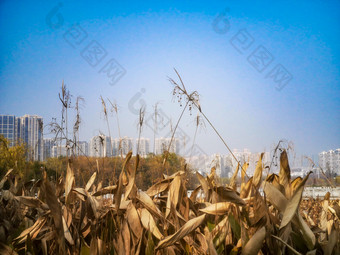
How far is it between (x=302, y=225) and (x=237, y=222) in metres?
0.21

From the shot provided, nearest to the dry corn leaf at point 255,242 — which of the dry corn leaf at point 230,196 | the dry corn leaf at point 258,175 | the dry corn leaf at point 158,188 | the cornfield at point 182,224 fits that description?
the cornfield at point 182,224

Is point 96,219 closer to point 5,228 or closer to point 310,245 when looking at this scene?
point 5,228

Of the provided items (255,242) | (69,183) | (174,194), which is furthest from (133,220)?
(255,242)

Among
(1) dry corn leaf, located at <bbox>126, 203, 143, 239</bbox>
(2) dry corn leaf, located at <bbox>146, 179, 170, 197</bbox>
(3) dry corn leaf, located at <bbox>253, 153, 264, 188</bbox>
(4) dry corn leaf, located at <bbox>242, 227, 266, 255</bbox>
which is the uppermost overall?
(3) dry corn leaf, located at <bbox>253, 153, 264, 188</bbox>

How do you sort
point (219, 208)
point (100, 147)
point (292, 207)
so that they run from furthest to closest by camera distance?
point (100, 147) → point (219, 208) → point (292, 207)

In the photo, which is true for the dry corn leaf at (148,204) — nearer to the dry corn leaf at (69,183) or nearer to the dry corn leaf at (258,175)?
the dry corn leaf at (69,183)

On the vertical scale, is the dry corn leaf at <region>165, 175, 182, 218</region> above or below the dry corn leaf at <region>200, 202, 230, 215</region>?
above

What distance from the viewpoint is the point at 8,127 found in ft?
215

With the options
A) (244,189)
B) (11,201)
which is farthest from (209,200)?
(11,201)

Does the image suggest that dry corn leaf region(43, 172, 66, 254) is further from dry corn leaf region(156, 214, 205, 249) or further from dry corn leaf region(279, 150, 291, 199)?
dry corn leaf region(279, 150, 291, 199)

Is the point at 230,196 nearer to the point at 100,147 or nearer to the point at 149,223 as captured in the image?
the point at 149,223

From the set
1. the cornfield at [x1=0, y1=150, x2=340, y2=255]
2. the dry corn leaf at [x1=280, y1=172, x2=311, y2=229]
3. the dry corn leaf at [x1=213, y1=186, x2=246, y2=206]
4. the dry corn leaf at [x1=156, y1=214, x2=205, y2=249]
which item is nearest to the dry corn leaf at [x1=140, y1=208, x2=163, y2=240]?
the cornfield at [x1=0, y1=150, x2=340, y2=255]

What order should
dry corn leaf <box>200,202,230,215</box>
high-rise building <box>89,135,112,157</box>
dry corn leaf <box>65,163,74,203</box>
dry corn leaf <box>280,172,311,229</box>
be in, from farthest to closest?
high-rise building <box>89,135,112,157</box> < dry corn leaf <box>65,163,74,203</box> < dry corn leaf <box>200,202,230,215</box> < dry corn leaf <box>280,172,311,229</box>

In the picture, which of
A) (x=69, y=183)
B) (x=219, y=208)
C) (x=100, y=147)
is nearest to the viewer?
(x=219, y=208)
